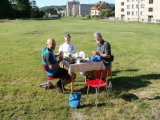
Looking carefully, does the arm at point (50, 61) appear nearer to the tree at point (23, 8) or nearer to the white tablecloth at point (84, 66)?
the white tablecloth at point (84, 66)

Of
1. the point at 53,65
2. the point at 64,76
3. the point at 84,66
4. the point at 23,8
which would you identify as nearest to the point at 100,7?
the point at 23,8

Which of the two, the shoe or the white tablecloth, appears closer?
the white tablecloth

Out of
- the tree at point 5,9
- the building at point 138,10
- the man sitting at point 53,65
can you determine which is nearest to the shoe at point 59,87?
the man sitting at point 53,65

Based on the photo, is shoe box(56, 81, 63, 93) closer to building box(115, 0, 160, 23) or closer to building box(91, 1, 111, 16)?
building box(115, 0, 160, 23)

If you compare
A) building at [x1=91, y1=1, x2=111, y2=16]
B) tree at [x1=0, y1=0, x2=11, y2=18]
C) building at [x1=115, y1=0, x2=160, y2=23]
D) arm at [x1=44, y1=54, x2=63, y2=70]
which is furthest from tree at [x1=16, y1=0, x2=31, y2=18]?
arm at [x1=44, y1=54, x2=63, y2=70]

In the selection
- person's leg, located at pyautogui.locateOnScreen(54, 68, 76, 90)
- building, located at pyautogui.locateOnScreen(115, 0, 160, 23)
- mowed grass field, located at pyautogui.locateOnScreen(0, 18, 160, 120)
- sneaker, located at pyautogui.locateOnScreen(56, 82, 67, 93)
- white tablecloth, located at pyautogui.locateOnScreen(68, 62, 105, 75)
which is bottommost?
mowed grass field, located at pyautogui.locateOnScreen(0, 18, 160, 120)

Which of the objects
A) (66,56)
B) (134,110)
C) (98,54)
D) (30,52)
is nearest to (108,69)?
(98,54)

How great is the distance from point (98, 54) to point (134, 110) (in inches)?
102

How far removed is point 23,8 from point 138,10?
38.9m

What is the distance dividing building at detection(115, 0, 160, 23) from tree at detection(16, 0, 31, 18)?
3456 cm

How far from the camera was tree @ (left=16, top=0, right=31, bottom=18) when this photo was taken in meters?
103

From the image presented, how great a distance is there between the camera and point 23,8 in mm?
105062

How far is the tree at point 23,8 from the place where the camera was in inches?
4060

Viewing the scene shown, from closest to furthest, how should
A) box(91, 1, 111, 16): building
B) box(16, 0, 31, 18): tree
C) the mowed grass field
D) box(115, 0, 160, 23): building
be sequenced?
the mowed grass field, box(115, 0, 160, 23): building, box(16, 0, 31, 18): tree, box(91, 1, 111, 16): building
